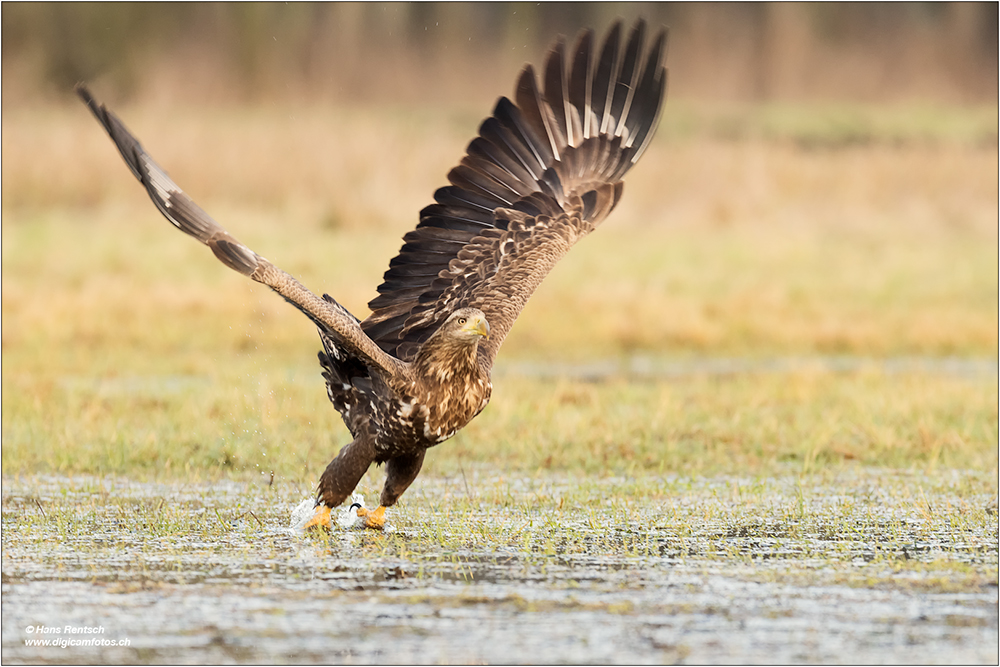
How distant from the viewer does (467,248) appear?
7590 mm

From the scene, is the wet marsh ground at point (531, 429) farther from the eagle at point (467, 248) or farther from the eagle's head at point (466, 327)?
the eagle's head at point (466, 327)

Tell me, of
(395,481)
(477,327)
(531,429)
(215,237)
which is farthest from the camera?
(531,429)

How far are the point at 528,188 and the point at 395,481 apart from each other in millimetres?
1936

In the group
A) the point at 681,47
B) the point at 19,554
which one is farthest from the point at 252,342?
the point at 681,47

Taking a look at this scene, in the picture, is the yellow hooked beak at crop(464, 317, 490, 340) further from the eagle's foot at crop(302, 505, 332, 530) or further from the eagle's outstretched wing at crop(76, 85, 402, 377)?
the eagle's foot at crop(302, 505, 332, 530)

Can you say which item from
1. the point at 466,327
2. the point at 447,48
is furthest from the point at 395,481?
the point at 447,48

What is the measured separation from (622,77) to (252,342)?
19.6 feet

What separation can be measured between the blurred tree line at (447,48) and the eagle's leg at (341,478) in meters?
17.3

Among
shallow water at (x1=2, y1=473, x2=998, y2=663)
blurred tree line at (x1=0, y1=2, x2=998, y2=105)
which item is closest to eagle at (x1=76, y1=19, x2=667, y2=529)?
shallow water at (x1=2, y1=473, x2=998, y2=663)

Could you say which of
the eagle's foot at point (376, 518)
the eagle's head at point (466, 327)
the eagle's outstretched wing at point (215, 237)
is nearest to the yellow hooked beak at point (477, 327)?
A: the eagle's head at point (466, 327)

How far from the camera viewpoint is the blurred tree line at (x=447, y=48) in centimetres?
2548

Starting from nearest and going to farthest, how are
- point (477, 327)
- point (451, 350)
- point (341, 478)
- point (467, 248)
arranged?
1. point (477, 327)
2. point (451, 350)
3. point (341, 478)
4. point (467, 248)

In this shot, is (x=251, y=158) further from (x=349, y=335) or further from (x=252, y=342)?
(x=349, y=335)

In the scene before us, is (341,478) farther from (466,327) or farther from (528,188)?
(528,188)
